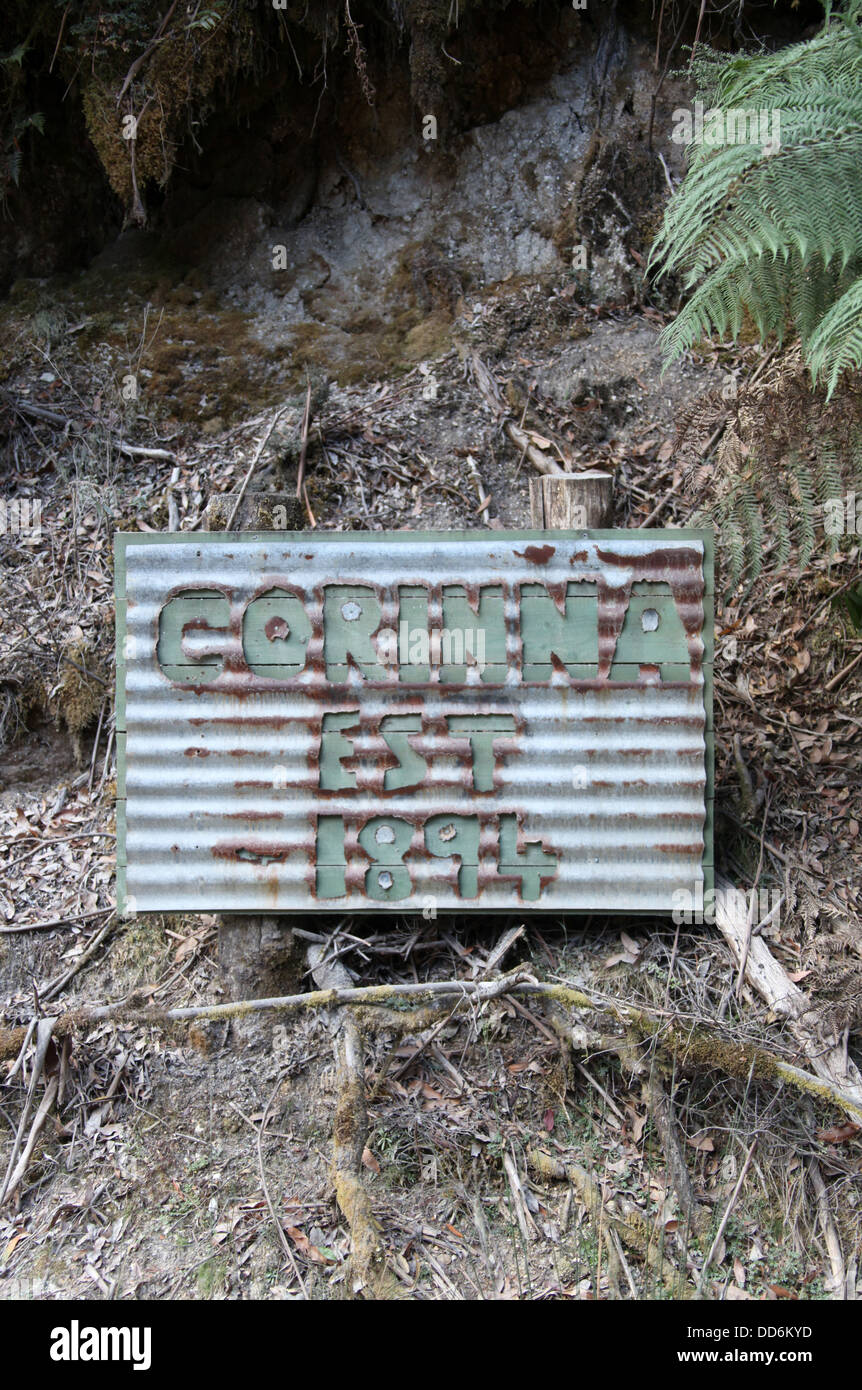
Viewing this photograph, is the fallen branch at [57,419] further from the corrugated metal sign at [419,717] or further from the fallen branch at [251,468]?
the corrugated metal sign at [419,717]

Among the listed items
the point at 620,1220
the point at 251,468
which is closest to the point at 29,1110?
the point at 620,1220

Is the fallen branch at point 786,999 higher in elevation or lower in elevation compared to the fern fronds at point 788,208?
lower

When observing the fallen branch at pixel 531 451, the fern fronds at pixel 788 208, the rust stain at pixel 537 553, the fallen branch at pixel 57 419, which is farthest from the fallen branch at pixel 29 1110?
the fallen branch at pixel 531 451

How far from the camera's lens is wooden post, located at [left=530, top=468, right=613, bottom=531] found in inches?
164

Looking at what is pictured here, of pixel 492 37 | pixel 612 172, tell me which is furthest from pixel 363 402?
pixel 492 37

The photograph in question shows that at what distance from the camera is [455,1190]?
3.75 m

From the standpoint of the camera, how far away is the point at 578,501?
416 centimetres

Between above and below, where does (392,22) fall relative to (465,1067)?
above

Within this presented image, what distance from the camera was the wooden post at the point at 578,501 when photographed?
164 inches

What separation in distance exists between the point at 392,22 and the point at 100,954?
21.7ft

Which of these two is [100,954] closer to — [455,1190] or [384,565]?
[455,1190]

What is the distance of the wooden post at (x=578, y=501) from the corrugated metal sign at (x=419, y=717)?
0.22m

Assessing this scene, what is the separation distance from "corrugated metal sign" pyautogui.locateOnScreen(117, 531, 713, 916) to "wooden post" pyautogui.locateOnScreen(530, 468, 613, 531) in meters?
0.22

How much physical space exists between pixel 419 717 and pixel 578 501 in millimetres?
1207
